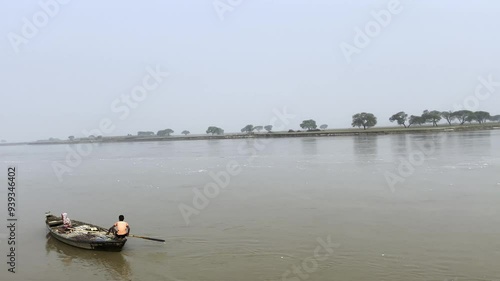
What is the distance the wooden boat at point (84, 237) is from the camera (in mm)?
11914

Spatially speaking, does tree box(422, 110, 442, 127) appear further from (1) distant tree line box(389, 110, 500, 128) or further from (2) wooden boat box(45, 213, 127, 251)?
(2) wooden boat box(45, 213, 127, 251)

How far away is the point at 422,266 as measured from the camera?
9.71 meters

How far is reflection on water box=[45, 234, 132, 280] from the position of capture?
35.0ft

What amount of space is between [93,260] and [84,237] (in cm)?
122

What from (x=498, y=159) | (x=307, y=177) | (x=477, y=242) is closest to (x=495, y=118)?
(x=498, y=159)

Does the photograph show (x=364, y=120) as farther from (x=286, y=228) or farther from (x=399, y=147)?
(x=286, y=228)

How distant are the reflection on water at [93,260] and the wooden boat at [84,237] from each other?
173mm

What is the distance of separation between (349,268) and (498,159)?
86.0ft

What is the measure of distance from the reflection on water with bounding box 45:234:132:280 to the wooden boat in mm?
173

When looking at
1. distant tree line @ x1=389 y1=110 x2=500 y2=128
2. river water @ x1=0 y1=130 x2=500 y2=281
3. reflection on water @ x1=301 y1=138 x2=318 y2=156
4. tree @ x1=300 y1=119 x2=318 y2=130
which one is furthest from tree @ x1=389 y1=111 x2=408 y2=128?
river water @ x1=0 y1=130 x2=500 y2=281

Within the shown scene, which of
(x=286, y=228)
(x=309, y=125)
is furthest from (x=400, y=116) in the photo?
(x=286, y=228)

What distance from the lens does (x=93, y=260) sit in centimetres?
1161

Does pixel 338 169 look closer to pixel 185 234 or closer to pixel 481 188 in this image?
pixel 481 188

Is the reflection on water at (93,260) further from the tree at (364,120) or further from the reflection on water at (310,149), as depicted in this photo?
the tree at (364,120)
